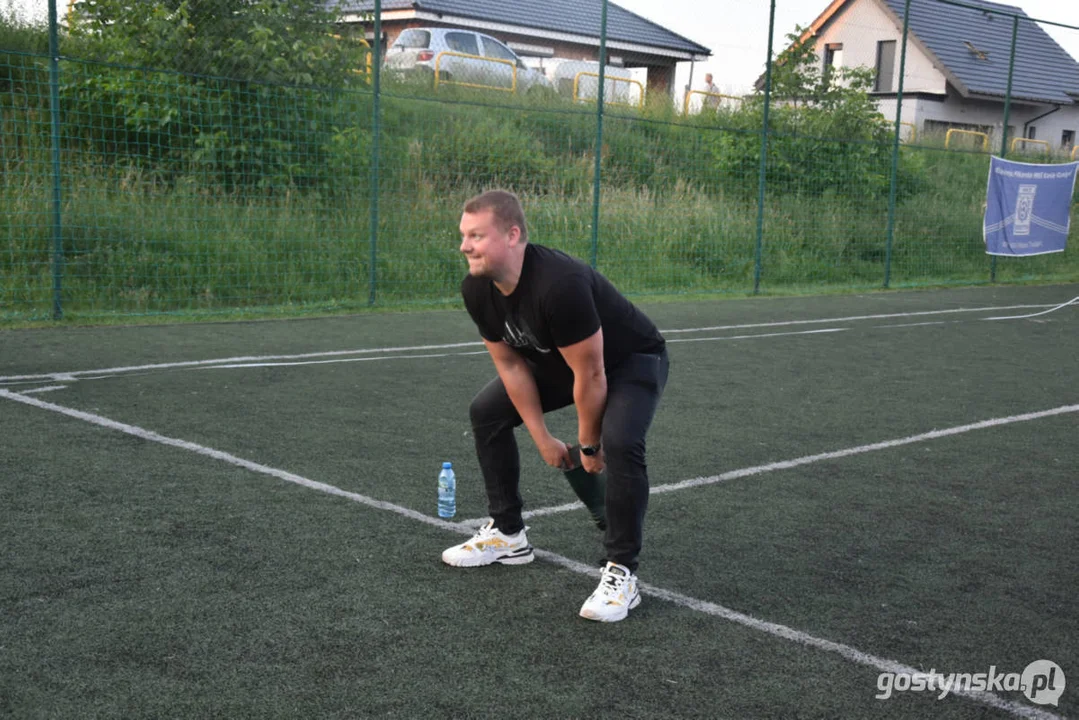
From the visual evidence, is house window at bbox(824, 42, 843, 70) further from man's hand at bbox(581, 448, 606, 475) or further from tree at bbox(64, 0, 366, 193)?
man's hand at bbox(581, 448, 606, 475)

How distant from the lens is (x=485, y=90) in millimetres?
17188

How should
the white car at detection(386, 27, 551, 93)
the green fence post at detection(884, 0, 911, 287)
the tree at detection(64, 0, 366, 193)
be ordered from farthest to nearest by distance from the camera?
the white car at detection(386, 27, 551, 93) → the green fence post at detection(884, 0, 911, 287) → the tree at detection(64, 0, 366, 193)

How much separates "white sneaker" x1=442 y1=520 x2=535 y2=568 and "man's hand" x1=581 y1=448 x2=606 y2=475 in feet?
1.54

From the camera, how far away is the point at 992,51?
997 inches

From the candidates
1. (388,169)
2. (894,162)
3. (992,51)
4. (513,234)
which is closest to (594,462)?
(513,234)

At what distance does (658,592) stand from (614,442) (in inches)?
26.1

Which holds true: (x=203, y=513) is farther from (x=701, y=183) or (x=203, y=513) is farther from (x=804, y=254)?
(x=804, y=254)

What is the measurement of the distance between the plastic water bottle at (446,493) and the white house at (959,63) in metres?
13.4

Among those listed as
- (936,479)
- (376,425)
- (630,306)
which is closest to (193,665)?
(630,306)

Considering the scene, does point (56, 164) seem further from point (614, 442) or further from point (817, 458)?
point (614, 442)

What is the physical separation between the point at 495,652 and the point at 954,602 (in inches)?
69.1

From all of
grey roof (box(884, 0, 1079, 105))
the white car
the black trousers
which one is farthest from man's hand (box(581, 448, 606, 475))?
grey roof (box(884, 0, 1079, 105))

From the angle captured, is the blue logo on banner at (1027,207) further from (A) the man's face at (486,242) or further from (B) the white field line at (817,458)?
(A) the man's face at (486,242)

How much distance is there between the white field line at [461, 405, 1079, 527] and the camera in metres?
5.08
